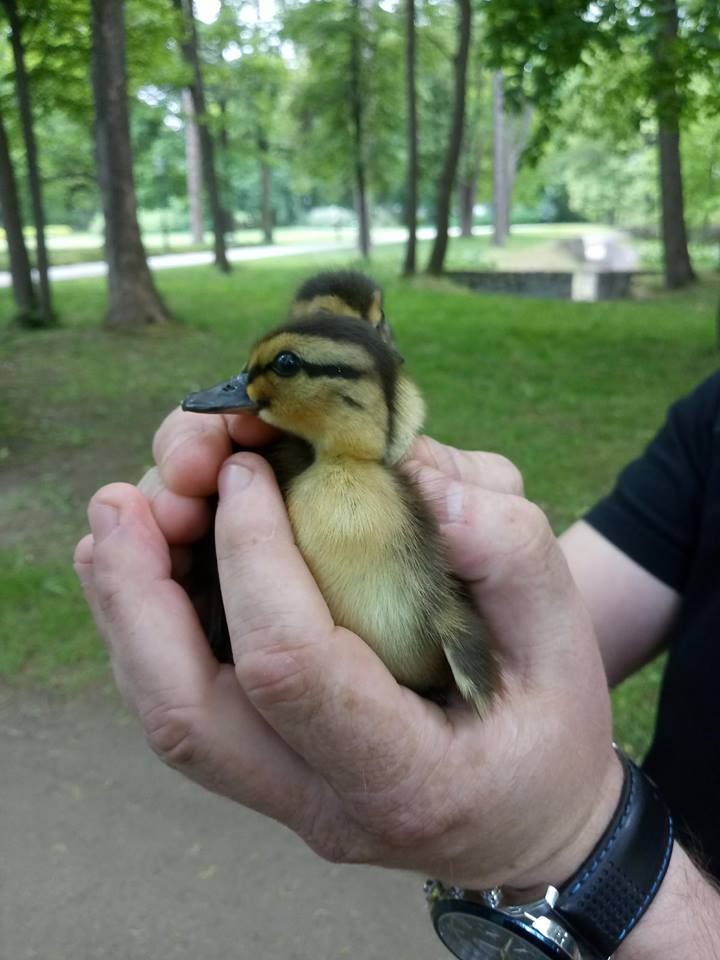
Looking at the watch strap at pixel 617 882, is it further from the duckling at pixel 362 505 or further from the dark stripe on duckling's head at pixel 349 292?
the dark stripe on duckling's head at pixel 349 292

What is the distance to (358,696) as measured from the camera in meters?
1.08

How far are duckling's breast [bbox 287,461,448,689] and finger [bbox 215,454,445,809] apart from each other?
0.06 meters

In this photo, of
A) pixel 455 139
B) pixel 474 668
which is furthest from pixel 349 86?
pixel 474 668

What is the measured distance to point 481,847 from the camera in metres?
1.24

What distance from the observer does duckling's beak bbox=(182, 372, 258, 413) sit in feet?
4.17

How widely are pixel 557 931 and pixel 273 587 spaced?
0.72m

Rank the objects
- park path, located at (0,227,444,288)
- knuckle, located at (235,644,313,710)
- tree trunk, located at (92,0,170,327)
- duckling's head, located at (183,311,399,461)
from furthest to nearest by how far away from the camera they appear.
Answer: park path, located at (0,227,444,288) < tree trunk, located at (92,0,170,327) < duckling's head, located at (183,311,399,461) < knuckle, located at (235,644,313,710)

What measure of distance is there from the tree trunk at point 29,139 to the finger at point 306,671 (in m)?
12.4

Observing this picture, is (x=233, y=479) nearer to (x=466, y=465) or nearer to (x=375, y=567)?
(x=375, y=567)

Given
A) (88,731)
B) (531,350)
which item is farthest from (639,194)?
(88,731)

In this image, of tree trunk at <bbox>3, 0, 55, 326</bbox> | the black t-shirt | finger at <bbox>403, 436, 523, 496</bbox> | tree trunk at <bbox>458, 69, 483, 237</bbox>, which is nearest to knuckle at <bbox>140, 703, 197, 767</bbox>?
finger at <bbox>403, 436, 523, 496</bbox>

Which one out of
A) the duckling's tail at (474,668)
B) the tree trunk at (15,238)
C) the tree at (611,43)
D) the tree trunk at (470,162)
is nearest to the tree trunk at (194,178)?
the tree trunk at (470,162)

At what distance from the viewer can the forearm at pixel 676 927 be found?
1329 mm

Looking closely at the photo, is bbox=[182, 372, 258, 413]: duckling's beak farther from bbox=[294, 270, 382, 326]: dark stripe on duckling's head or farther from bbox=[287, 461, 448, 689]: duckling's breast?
bbox=[294, 270, 382, 326]: dark stripe on duckling's head
